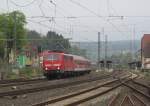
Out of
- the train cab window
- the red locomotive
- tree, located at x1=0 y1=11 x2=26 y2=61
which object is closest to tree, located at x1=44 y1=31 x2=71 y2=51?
tree, located at x1=0 y1=11 x2=26 y2=61

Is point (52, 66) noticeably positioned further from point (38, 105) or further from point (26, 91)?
point (38, 105)

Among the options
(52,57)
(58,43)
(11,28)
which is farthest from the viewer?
(11,28)

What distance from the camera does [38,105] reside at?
14.6 meters

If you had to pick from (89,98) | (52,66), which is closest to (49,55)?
(52,66)

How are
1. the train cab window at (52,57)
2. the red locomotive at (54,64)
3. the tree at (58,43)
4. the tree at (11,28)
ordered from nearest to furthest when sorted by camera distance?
the red locomotive at (54,64) → the train cab window at (52,57) → the tree at (58,43) → the tree at (11,28)

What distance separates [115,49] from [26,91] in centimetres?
14109

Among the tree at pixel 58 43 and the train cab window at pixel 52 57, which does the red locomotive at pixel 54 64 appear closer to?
the train cab window at pixel 52 57

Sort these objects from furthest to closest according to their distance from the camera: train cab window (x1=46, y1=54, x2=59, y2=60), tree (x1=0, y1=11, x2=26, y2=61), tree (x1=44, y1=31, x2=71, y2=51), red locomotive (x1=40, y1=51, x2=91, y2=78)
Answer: tree (x1=0, y1=11, x2=26, y2=61) → tree (x1=44, y1=31, x2=71, y2=51) → train cab window (x1=46, y1=54, x2=59, y2=60) → red locomotive (x1=40, y1=51, x2=91, y2=78)

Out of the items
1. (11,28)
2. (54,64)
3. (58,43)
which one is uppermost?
(11,28)

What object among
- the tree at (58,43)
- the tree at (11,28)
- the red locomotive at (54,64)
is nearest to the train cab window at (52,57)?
the red locomotive at (54,64)

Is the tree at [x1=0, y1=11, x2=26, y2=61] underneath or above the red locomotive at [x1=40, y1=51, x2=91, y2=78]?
above

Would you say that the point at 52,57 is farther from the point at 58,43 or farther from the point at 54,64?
the point at 58,43

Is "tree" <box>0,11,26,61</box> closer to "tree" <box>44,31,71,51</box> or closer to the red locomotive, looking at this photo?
"tree" <box>44,31,71,51</box>

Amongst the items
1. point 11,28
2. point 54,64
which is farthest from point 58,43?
point 54,64
